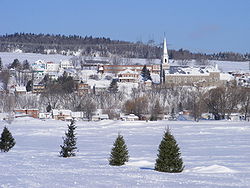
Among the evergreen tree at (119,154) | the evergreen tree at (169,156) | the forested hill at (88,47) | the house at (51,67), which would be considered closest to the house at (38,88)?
the house at (51,67)

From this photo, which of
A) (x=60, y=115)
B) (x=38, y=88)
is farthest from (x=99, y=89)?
(x=60, y=115)

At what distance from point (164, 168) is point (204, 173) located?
104 cm

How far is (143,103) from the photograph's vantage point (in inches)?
2088

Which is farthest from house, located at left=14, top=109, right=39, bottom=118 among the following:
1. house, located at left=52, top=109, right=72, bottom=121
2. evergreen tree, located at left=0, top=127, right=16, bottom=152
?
evergreen tree, located at left=0, top=127, right=16, bottom=152

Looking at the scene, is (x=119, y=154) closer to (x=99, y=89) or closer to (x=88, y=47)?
(x=99, y=89)

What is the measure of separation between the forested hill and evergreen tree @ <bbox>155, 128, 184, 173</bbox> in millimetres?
123727

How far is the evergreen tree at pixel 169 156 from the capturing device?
12883 millimetres

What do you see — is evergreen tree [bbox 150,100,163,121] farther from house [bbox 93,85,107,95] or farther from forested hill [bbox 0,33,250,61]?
forested hill [bbox 0,33,250,61]

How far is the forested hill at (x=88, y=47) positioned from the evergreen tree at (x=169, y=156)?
124m

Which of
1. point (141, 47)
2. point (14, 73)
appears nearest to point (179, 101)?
point (14, 73)

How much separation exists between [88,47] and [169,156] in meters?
140

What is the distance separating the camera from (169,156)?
42.7ft

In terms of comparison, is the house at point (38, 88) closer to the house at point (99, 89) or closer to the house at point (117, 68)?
the house at point (99, 89)

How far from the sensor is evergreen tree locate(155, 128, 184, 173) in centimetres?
1288
